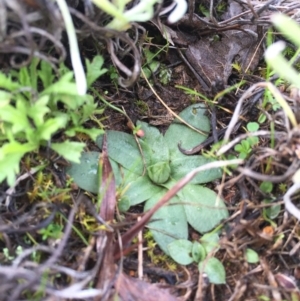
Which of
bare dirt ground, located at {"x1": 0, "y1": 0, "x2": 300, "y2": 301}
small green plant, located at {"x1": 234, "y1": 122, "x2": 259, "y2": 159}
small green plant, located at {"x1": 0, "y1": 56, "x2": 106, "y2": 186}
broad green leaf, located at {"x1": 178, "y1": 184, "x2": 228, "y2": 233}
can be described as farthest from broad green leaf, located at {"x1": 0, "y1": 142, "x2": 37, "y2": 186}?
small green plant, located at {"x1": 234, "y1": 122, "x2": 259, "y2": 159}

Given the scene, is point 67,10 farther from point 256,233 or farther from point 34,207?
point 256,233

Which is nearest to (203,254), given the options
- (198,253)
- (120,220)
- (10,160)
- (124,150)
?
(198,253)

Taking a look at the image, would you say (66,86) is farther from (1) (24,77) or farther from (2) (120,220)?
(2) (120,220)

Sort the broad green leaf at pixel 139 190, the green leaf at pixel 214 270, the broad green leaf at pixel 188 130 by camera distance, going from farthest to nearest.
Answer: the broad green leaf at pixel 188 130 < the broad green leaf at pixel 139 190 < the green leaf at pixel 214 270

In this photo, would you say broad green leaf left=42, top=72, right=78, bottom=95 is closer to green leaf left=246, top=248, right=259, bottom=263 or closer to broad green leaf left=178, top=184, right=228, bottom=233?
broad green leaf left=178, top=184, right=228, bottom=233

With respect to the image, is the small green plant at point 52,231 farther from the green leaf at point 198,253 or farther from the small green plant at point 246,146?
the small green plant at point 246,146

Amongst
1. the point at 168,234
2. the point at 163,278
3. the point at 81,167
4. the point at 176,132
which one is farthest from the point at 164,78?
the point at 163,278

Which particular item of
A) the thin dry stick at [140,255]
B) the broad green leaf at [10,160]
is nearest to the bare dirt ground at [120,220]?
the thin dry stick at [140,255]
